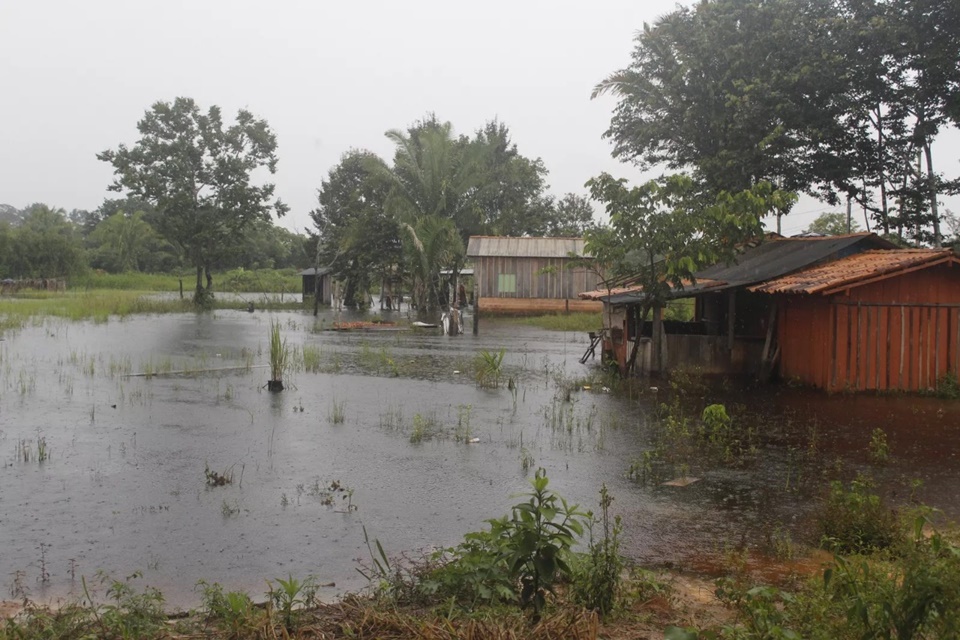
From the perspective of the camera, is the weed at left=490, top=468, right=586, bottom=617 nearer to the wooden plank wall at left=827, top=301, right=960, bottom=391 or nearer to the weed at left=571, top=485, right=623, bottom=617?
the weed at left=571, top=485, right=623, bottom=617

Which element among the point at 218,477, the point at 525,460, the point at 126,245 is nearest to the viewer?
the point at 218,477

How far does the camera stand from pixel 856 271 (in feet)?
43.5

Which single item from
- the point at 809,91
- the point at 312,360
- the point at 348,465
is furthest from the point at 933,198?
the point at 348,465

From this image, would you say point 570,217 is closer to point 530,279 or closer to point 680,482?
point 530,279

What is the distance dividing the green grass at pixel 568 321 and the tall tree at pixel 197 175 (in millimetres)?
16344

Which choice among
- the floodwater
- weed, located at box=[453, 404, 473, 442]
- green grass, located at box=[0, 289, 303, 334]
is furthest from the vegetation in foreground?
green grass, located at box=[0, 289, 303, 334]

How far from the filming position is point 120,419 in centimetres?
1087

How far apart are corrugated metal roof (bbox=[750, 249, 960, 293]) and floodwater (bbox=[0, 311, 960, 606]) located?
1.86 meters

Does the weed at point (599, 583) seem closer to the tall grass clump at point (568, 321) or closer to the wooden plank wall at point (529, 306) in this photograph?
the tall grass clump at point (568, 321)

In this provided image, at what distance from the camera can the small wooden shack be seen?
1350 inches

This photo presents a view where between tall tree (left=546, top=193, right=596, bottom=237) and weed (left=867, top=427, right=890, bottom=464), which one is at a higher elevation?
tall tree (left=546, top=193, right=596, bottom=237)

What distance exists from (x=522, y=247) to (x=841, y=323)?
21.6 metres

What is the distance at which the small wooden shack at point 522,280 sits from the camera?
34281 mm

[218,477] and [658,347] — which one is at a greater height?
[658,347]
